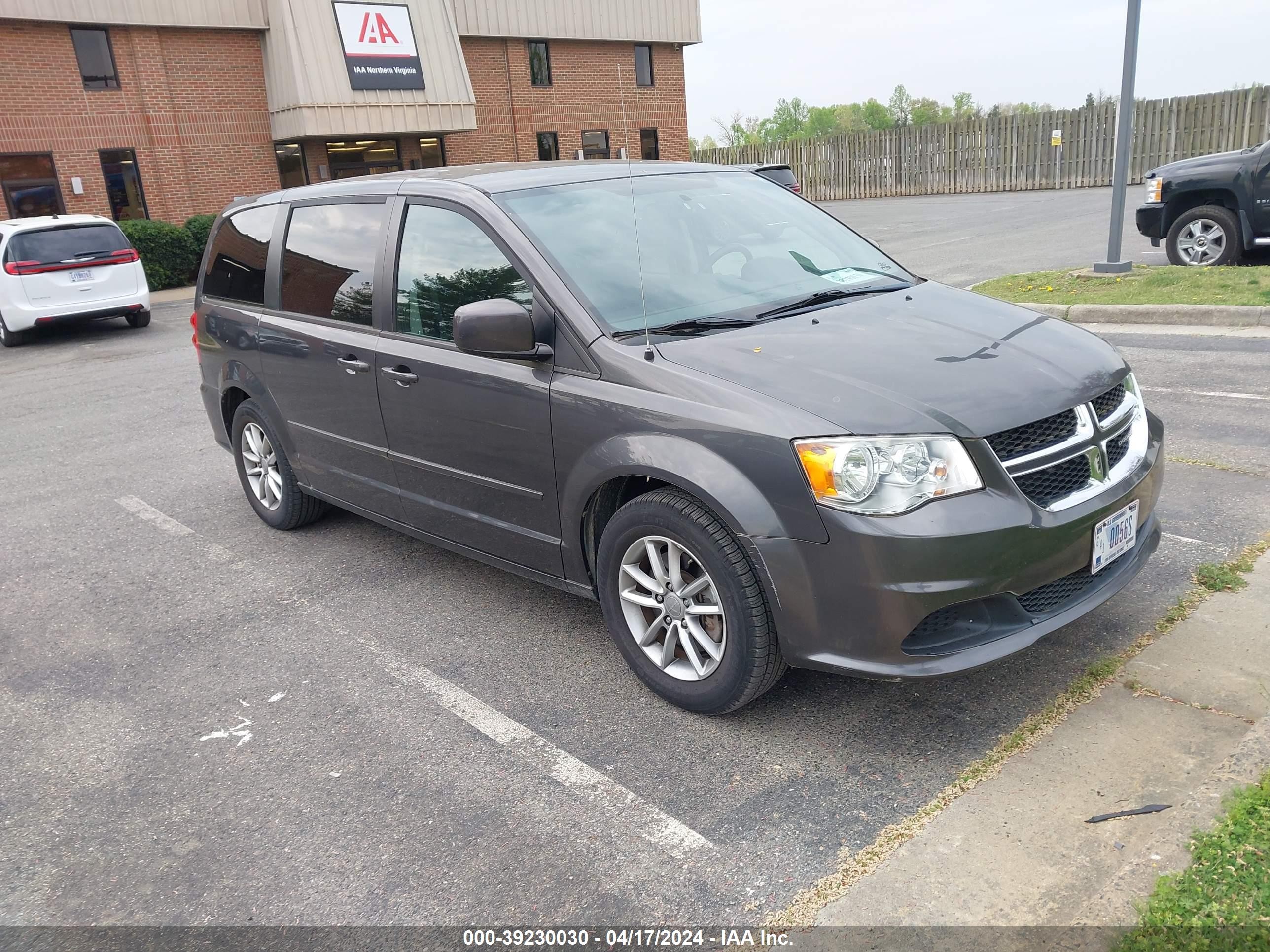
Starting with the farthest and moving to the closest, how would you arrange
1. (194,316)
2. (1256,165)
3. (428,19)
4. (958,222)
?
(428,19)
(958,222)
(1256,165)
(194,316)

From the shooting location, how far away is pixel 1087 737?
125 inches

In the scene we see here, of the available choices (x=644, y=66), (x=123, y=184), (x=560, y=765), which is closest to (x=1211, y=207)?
(x=560, y=765)

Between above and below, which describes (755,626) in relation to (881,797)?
above

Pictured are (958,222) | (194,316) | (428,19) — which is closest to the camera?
(194,316)

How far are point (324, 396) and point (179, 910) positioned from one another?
104 inches

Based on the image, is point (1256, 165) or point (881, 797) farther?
point (1256, 165)

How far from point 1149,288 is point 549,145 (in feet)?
76.9

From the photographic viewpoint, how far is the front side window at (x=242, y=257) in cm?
539

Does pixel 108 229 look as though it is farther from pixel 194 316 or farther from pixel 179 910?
pixel 179 910

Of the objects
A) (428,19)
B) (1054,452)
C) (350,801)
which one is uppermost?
(428,19)

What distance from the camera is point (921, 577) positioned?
2.94 meters

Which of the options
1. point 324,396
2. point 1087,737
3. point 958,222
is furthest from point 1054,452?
point 958,222

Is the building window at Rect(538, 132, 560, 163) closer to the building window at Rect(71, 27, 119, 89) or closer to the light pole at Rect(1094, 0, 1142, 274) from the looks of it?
the building window at Rect(71, 27, 119, 89)

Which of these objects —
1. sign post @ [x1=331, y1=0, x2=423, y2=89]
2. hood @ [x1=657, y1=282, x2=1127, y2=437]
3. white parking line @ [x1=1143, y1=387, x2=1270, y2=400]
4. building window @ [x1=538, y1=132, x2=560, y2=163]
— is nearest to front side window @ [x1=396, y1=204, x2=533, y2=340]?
hood @ [x1=657, y1=282, x2=1127, y2=437]
